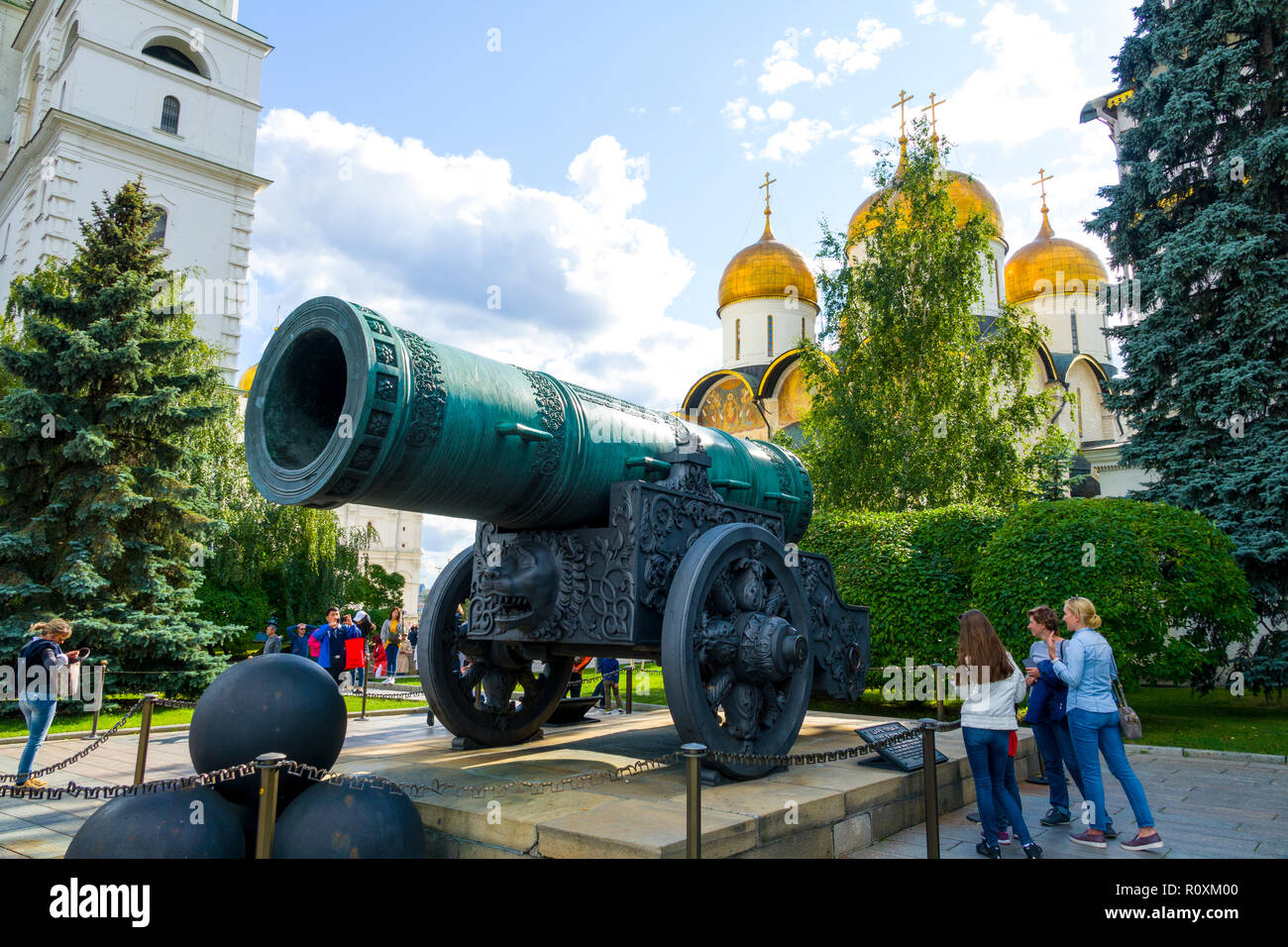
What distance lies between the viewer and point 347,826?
321 cm

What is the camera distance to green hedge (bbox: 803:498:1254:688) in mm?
9273

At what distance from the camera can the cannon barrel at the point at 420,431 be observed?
3498 mm

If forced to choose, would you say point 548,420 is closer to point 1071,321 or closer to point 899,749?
point 899,749

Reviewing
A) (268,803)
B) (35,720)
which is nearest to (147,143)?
(35,720)

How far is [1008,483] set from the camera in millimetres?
15648

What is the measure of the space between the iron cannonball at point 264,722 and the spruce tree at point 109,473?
8142 millimetres

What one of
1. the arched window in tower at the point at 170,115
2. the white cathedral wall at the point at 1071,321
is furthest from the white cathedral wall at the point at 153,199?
the white cathedral wall at the point at 1071,321

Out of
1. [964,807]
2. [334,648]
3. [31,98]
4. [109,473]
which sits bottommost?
[964,807]

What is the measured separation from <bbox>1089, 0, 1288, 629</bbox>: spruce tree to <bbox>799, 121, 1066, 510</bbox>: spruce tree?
3.03 meters

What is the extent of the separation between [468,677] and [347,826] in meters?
2.45

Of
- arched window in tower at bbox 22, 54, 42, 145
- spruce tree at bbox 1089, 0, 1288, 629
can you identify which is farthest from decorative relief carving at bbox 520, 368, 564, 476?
arched window in tower at bbox 22, 54, 42, 145

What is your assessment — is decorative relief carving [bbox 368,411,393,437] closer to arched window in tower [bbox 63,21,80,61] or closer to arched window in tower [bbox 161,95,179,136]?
arched window in tower [bbox 161,95,179,136]
